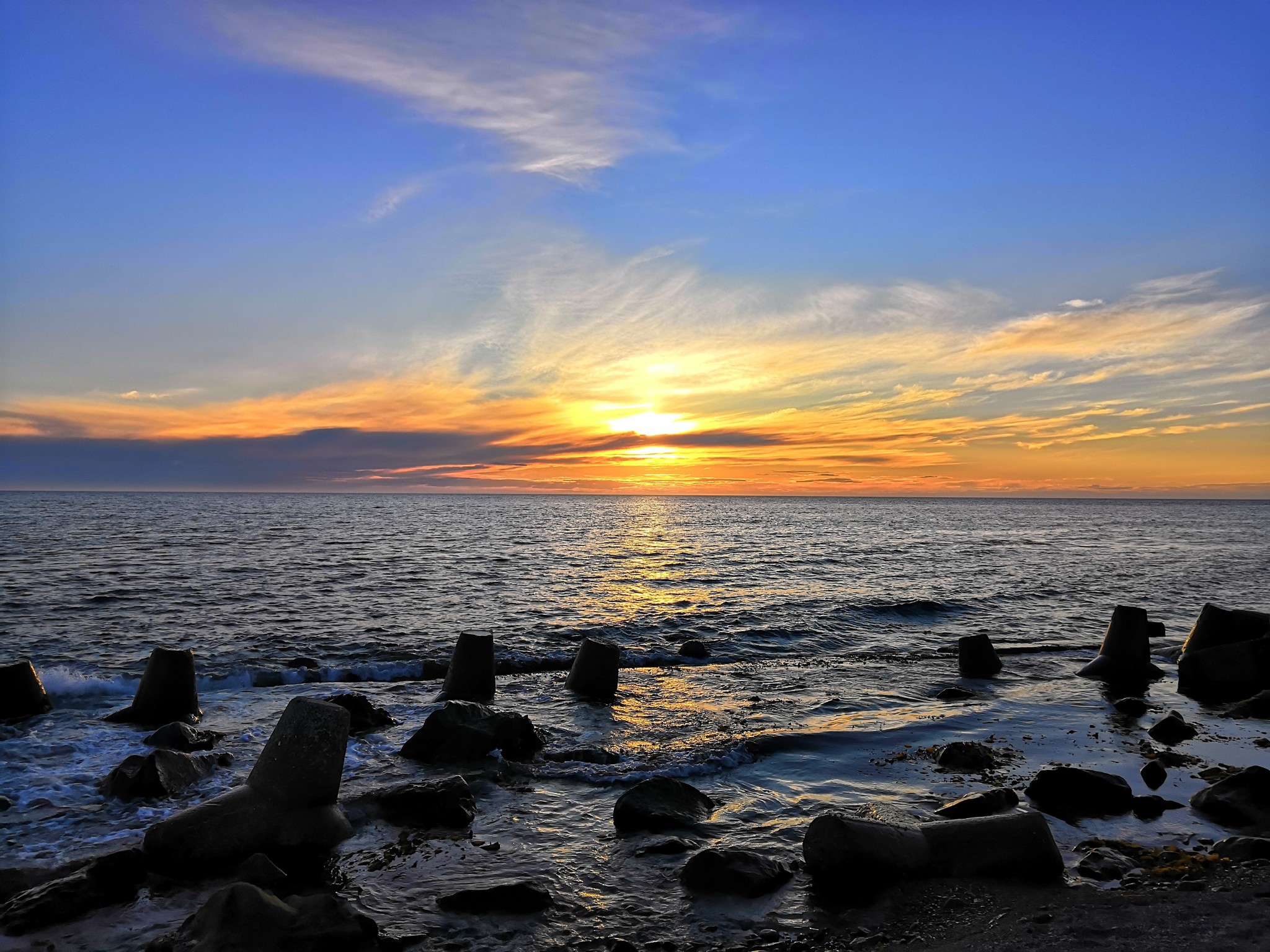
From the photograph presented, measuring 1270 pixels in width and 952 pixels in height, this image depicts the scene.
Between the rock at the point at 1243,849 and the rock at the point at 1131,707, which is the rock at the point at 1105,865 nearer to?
the rock at the point at 1243,849

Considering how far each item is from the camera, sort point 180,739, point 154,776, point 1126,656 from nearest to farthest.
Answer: point 154,776
point 180,739
point 1126,656

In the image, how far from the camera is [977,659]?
1912 centimetres

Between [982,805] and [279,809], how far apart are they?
332 inches

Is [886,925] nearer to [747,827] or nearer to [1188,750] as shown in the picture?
[747,827]

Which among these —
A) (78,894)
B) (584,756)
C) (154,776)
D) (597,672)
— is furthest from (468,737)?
(78,894)

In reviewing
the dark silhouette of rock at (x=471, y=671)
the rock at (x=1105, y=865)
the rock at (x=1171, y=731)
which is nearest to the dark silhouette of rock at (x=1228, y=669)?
Result: the rock at (x=1171, y=731)

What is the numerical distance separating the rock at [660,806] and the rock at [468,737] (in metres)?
3.12

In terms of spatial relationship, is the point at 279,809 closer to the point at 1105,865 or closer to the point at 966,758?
the point at 1105,865

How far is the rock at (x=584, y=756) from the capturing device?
12.3m

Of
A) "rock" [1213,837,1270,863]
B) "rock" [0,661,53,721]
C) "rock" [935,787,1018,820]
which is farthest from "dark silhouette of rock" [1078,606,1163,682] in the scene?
"rock" [0,661,53,721]

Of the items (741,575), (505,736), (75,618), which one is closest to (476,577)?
(741,575)

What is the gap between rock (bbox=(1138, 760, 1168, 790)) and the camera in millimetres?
10633

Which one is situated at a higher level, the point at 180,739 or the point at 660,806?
the point at 660,806

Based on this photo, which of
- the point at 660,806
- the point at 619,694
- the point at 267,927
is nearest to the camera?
the point at 267,927
